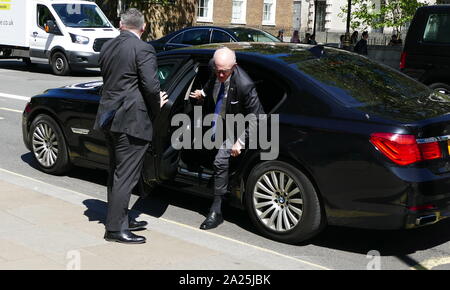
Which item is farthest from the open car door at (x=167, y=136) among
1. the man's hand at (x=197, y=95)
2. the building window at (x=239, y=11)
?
the building window at (x=239, y=11)

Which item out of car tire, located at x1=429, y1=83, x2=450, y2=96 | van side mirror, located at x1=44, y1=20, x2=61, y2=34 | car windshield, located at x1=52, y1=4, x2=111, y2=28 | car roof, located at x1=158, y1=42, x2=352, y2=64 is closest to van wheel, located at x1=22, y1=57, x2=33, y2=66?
van side mirror, located at x1=44, y1=20, x2=61, y2=34

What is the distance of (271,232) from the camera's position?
5.90m

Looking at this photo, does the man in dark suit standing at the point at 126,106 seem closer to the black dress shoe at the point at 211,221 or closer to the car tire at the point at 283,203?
the black dress shoe at the point at 211,221

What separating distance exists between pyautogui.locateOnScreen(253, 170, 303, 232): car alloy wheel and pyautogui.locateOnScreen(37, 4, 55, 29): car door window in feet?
54.7

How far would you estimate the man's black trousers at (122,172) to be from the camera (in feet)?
18.4

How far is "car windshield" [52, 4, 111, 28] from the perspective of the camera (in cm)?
2123

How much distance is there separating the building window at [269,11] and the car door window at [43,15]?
26336 millimetres

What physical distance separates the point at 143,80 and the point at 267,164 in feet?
4.01

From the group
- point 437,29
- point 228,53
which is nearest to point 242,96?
point 228,53

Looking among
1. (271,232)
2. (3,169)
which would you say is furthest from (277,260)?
(3,169)

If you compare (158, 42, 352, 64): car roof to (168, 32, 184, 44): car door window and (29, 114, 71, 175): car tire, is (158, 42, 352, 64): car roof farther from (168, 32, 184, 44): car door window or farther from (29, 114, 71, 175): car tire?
(168, 32, 184, 44): car door window

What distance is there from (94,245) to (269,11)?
42522 mm

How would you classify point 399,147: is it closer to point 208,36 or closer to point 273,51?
point 273,51
